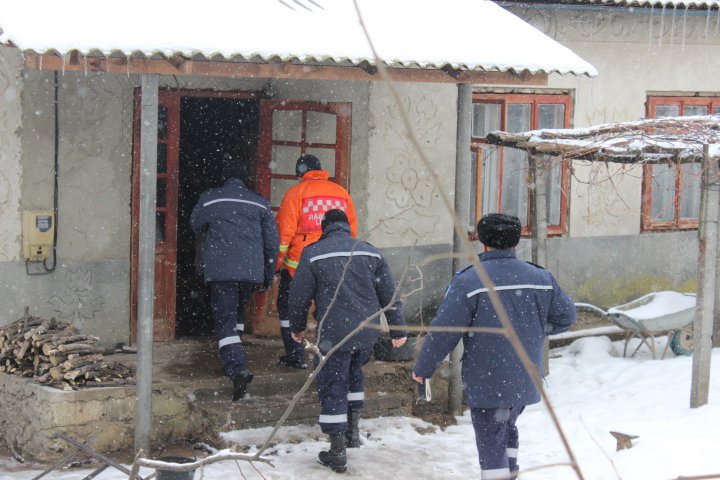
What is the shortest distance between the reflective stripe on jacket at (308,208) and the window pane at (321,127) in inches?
58.3

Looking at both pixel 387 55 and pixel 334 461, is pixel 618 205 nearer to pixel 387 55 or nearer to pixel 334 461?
pixel 387 55

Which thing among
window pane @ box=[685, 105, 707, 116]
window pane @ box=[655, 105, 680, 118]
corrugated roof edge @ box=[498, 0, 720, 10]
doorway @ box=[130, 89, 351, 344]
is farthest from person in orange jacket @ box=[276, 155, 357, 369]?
window pane @ box=[685, 105, 707, 116]

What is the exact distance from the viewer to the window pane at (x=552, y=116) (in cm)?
1153

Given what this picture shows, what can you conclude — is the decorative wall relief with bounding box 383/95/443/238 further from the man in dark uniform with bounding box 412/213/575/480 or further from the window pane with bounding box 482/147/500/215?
the man in dark uniform with bounding box 412/213/575/480

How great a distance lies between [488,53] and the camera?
26.7ft

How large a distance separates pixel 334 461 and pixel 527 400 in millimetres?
1852

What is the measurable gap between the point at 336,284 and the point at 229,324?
4.39 feet

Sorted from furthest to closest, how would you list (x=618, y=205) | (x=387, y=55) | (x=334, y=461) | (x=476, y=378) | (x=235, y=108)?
(x=618, y=205) < (x=235, y=108) < (x=387, y=55) < (x=334, y=461) < (x=476, y=378)

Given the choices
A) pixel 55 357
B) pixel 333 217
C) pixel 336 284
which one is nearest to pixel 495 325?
pixel 336 284

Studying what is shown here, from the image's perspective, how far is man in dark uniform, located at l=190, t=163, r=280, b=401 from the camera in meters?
7.79

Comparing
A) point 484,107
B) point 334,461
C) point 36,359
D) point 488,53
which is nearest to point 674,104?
point 484,107

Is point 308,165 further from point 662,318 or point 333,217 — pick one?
point 662,318

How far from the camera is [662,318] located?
9992 mm

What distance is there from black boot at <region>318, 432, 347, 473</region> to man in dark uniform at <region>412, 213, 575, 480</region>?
1393mm
